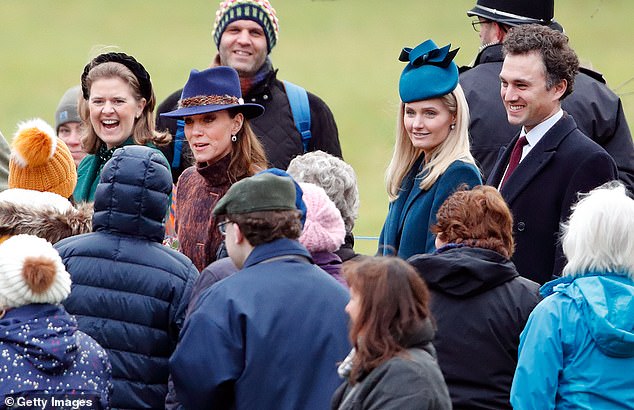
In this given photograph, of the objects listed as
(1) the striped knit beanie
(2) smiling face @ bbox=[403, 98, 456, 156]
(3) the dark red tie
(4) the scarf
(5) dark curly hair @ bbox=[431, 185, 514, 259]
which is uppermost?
(1) the striped knit beanie

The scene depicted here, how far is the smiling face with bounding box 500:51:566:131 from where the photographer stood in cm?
636

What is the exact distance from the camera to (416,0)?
37.7 metres

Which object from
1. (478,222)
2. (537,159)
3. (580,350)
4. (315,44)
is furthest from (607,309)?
(315,44)

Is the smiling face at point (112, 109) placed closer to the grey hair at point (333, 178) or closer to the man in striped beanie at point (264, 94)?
the man in striped beanie at point (264, 94)

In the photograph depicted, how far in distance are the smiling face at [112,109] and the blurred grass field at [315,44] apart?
16.0 m

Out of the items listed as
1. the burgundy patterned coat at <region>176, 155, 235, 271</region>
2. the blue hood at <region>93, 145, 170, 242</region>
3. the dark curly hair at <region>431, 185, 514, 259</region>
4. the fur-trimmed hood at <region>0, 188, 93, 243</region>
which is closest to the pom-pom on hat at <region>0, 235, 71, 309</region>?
the blue hood at <region>93, 145, 170, 242</region>

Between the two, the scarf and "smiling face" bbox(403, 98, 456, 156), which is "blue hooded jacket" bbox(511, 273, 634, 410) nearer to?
"smiling face" bbox(403, 98, 456, 156)

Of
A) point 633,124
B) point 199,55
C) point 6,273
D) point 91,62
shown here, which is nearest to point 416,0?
point 199,55

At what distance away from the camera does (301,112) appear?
24.0 ft

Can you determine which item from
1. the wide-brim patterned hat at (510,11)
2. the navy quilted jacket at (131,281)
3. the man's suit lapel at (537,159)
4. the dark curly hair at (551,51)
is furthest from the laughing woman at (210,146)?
the wide-brim patterned hat at (510,11)

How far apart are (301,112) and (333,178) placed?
1.57 metres

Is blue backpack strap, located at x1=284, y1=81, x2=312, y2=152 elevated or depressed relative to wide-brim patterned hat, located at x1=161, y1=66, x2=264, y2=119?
depressed

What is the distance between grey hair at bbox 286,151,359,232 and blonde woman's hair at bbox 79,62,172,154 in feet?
3.75

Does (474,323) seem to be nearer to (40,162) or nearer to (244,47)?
(40,162)
